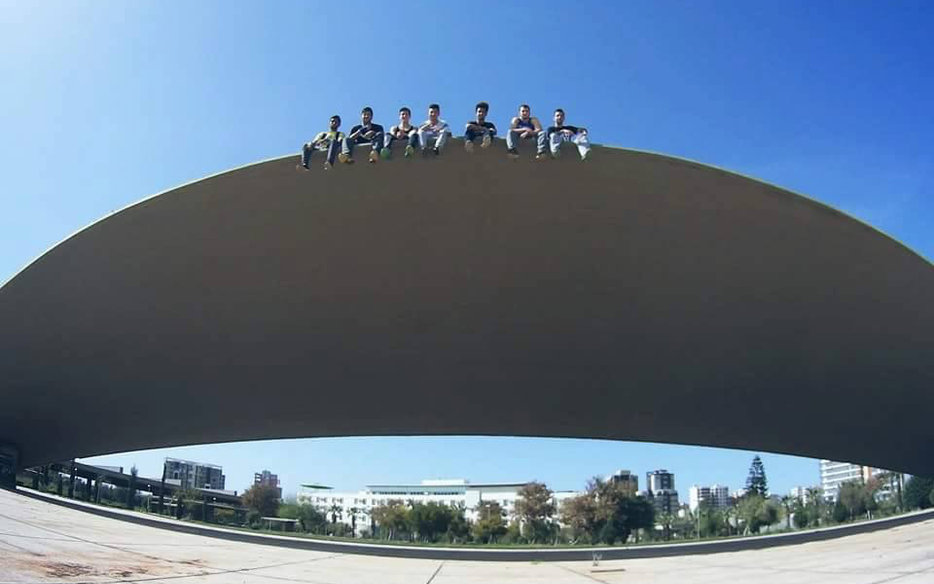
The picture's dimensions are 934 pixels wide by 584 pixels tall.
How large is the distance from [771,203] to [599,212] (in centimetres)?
291

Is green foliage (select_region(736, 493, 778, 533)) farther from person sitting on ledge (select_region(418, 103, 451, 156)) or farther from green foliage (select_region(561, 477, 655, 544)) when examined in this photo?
person sitting on ledge (select_region(418, 103, 451, 156))

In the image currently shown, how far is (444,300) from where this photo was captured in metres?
13.2

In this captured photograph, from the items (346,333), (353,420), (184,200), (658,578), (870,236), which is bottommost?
(658,578)

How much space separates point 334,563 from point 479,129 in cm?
741

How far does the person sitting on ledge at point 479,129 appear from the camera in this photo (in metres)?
9.39

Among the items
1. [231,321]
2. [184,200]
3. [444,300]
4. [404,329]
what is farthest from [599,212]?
[231,321]

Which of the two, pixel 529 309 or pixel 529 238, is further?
pixel 529 309

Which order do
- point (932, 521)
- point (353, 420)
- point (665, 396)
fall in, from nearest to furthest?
1. point (932, 521)
2. point (665, 396)
3. point (353, 420)

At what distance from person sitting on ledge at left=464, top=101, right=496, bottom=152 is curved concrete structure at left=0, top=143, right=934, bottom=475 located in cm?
60

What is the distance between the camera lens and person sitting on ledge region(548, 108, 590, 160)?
906 cm

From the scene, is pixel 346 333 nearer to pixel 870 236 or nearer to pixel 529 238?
pixel 529 238

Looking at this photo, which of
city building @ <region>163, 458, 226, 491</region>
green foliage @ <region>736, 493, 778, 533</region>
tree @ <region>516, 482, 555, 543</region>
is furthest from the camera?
city building @ <region>163, 458, 226, 491</region>

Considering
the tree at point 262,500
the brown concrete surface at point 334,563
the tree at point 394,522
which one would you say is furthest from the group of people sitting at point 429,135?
the tree at point 262,500

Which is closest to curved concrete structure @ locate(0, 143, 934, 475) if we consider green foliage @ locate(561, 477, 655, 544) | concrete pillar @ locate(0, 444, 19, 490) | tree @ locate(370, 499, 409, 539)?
concrete pillar @ locate(0, 444, 19, 490)
